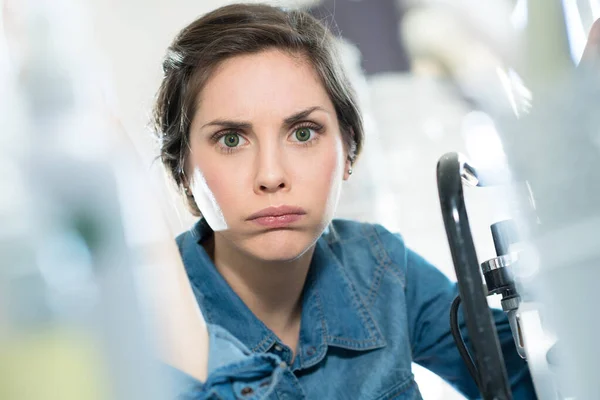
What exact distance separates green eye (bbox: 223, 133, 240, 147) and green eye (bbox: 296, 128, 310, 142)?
65mm

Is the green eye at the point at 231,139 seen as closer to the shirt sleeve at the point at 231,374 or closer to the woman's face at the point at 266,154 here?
the woman's face at the point at 266,154

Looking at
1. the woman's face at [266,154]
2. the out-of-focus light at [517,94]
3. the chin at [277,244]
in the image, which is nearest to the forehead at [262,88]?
the woman's face at [266,154]

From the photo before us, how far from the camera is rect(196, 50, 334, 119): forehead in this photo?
70cm

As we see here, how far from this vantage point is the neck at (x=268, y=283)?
2.85 ft

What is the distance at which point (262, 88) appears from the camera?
0.71 metres

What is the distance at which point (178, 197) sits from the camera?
915mm

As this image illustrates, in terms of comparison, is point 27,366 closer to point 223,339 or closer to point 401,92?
point 223,339

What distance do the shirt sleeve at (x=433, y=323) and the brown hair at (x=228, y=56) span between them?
0.67 ft

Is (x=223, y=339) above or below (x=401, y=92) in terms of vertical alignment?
below

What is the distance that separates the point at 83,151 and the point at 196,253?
1.65 ft

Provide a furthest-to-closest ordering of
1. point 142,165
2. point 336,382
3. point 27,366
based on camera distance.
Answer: point 336,382 < point 142,165 < point 27,366

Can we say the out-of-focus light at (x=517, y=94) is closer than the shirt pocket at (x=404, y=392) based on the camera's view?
Yes

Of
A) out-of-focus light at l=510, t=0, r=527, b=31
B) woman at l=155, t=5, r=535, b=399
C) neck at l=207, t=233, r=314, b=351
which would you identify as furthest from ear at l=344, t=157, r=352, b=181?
out-of-focus light at l=510, t=0, r=527, b=31

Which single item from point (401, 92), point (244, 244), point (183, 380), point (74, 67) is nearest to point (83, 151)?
point (74, 67)
